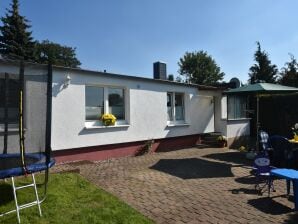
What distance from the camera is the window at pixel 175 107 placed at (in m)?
13.6

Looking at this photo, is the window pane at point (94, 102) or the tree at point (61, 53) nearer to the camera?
the window pane at point (94, 102)

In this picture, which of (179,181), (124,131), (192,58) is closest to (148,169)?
(179,181)

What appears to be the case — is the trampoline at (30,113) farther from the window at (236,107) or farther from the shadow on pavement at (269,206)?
the window at (236,107)

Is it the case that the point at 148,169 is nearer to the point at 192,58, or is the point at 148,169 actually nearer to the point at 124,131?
the point at 124,131

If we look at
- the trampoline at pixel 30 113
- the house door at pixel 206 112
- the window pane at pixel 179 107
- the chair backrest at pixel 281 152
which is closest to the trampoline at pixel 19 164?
the trampoline at pixel 30 113

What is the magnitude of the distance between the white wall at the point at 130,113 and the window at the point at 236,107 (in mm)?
972

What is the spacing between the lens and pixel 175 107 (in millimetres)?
13938

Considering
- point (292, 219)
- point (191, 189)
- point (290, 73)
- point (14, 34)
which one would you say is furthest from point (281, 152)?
point (14, 34)

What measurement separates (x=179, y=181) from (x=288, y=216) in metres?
2.88

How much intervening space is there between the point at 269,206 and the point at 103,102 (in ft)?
22.7

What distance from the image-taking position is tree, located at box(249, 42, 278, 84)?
3516 centimetres

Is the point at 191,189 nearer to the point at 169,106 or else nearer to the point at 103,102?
the point at 103,102

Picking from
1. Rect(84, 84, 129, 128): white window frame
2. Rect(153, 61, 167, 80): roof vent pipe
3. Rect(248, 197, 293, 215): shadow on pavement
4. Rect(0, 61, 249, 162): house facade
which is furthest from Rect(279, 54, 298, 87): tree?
Rect(248, 197, 293, 215): shadow on pavement

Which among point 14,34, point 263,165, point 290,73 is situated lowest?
point 263,165
